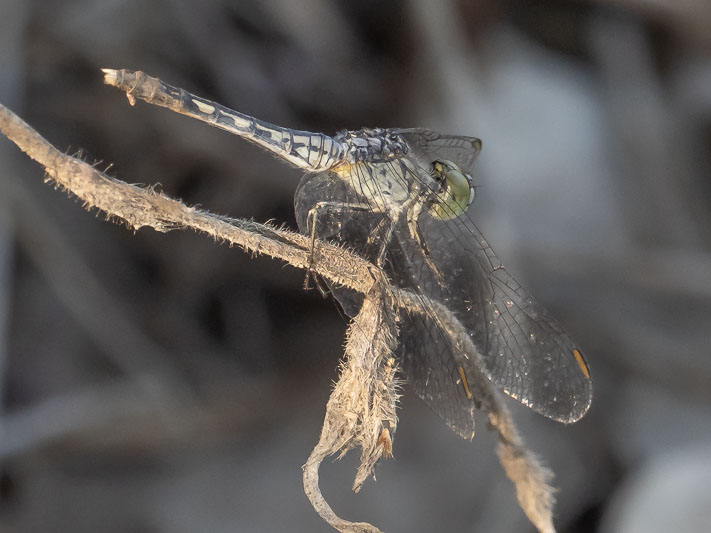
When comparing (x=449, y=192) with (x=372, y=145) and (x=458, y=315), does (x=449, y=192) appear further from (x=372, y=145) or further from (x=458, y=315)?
(x=458, y=315)

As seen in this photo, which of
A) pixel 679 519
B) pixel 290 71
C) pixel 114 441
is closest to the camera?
pixel 679 519

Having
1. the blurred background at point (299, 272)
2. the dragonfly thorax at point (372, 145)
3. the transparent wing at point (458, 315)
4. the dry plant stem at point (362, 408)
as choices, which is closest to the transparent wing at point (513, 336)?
the transparent wing at point (458, 315)

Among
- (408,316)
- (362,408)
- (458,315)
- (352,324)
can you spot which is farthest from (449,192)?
(362,408)

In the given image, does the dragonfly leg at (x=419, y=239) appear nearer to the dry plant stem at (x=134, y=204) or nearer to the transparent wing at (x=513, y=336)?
the transparent wing at (x=513, y=336)

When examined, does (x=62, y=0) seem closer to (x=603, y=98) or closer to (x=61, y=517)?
(x=61, y=517)

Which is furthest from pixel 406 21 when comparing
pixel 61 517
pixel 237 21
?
pixel 61 517

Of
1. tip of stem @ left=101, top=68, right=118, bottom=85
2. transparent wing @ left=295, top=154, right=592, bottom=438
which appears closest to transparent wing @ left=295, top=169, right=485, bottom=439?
transparent wing @ left=295, top=154, right=592, bottom=438
